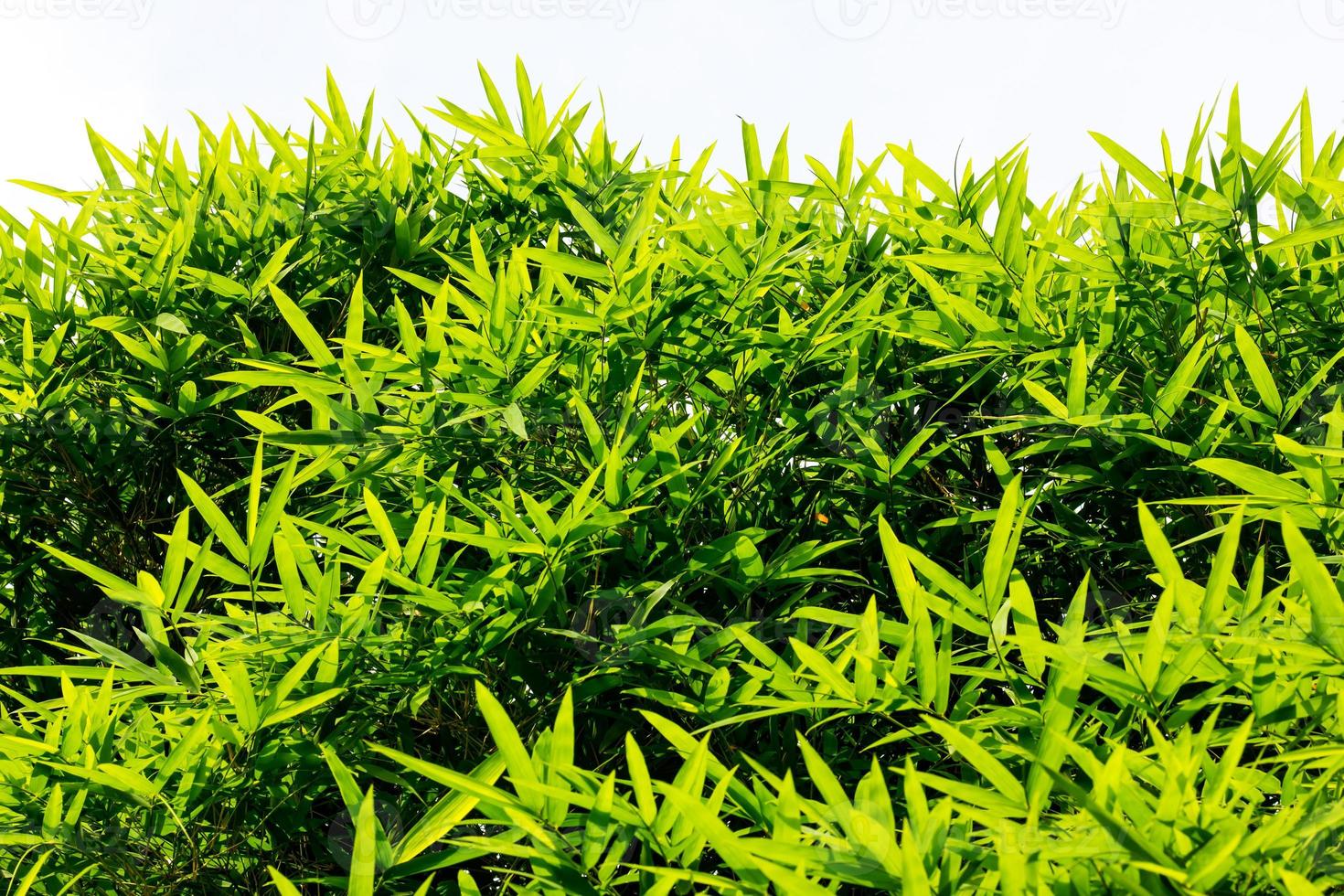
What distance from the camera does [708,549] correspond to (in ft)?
5.21

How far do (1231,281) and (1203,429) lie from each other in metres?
0.29

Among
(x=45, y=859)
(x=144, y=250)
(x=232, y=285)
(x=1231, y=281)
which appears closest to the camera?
(x=45, y=859)

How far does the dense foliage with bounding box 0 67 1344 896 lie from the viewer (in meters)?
1.11

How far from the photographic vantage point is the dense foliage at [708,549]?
111cm

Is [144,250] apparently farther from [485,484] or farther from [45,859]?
[45,859]

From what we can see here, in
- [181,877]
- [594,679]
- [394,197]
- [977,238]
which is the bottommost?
[181,877]

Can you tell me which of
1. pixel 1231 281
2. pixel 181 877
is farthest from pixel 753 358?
pixel 181 877

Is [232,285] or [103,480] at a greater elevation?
[232,285]

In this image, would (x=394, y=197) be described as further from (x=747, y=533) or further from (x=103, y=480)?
(x=747, y=533)

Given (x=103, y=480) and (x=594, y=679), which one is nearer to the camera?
(x=594, y=679)

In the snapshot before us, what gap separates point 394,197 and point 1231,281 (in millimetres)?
1730

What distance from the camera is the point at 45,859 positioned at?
143cm

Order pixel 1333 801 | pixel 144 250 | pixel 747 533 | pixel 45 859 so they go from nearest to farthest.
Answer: pixel 1333 801 < pixel 45 859 < pixel 747 533 < pixel 144 250

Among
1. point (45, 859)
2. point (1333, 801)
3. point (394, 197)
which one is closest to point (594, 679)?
point (45, 859)
